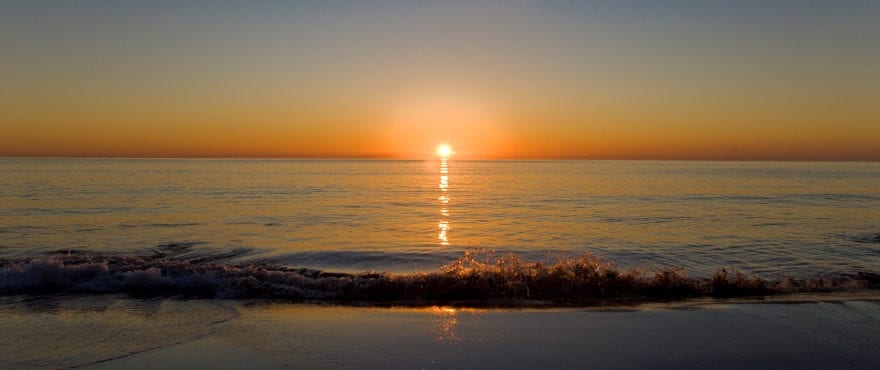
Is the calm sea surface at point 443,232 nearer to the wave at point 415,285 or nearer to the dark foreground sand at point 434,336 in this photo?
the wave at point 415,285

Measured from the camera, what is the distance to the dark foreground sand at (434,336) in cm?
678

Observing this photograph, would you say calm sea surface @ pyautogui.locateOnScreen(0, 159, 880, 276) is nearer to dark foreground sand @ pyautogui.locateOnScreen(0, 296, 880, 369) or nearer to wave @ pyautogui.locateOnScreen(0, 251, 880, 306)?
wave @ pyautogui.locateOnScreen(0, 251, 880, 306)

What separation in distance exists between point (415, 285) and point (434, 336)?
330cm

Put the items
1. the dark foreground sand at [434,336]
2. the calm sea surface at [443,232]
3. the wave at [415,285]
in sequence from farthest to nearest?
the calm sea surface at [443,232] < the wave at [415,285] < the dark foreground sand at [434,336]

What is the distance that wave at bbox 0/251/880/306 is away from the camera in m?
10.7

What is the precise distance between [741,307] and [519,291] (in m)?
4.12

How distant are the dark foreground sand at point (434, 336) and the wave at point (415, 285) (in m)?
0.83

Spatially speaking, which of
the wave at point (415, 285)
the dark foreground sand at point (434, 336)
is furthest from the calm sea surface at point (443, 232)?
the dark foreground sand at point (434, 336)

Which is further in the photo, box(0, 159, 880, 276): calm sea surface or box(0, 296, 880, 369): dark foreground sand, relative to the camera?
box(0, 159, 880, 276): calm sea surface

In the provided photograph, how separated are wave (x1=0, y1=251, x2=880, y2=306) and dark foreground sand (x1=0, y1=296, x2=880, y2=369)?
0.83 metres

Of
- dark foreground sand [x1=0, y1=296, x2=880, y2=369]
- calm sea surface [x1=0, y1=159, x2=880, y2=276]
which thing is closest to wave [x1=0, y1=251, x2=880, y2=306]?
dark foreground sand [x1=0, y1=296, x2=880, y2=369]

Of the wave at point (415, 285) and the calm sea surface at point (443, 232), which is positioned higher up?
the wave at point (415, 285)

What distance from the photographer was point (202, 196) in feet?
125

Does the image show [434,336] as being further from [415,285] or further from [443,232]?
[443,232]
